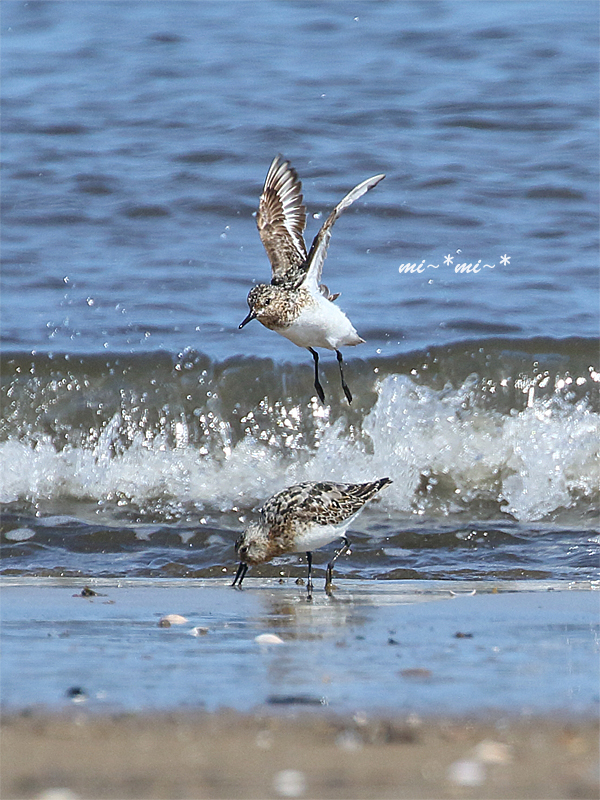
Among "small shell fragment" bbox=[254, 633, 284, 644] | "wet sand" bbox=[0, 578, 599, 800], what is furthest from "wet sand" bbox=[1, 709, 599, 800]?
"small shell fragment" bbox=[254, 633, 284, 644]

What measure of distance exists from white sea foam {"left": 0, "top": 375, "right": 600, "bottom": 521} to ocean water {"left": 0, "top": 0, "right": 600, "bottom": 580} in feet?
0.06

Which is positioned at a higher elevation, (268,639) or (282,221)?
(282,221)

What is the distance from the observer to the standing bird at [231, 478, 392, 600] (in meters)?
5.39

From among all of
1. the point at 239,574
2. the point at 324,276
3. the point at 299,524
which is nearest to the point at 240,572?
the point at 239,574

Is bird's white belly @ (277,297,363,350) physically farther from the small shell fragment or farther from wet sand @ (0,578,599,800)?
the small shell fragment

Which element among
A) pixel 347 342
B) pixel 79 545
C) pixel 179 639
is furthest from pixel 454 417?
pixel 179 639

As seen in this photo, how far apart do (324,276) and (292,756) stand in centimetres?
719

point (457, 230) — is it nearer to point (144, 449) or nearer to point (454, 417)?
point (454, 417)

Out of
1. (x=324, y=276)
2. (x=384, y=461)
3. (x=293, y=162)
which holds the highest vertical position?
(x=293, y=162)

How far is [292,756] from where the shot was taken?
8.83 feet

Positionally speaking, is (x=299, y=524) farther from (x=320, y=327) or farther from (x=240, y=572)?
(x=320, y=327)

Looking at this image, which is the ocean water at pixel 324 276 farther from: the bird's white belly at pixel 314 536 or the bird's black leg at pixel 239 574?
the bird's white belly at pixel 314 536

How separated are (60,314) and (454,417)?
3.10 meters

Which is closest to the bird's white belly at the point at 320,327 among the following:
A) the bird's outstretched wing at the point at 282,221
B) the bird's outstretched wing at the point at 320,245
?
the bird's outstretched wing at the point at 320,245
